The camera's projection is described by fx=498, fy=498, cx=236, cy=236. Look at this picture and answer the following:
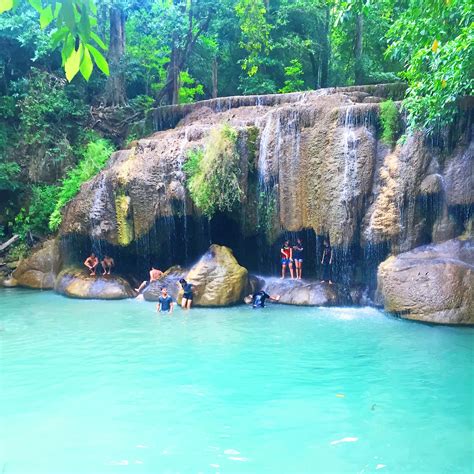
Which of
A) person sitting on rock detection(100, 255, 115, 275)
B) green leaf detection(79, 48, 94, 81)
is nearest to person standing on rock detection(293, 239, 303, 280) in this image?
person sitting on rock detection(100, 255, 115, 275)

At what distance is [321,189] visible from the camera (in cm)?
1321

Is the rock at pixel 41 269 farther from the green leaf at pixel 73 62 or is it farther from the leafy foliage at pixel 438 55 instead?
the green leaf at pixel 73 62

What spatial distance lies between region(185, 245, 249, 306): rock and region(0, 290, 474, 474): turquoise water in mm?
2168

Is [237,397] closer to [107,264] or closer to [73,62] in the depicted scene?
[73,62]

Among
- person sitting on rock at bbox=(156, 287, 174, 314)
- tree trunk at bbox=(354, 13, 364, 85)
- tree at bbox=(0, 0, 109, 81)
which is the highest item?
tree trunk at bbox=(354, 13, 364, 85)

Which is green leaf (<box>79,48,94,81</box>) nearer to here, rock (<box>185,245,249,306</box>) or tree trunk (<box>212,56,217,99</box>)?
rock (<box>185,245,249,306</box>)

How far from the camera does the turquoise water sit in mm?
4918

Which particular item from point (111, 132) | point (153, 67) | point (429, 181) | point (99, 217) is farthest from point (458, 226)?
point (153, 67)

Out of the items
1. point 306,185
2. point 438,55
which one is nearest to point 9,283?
point 306,185

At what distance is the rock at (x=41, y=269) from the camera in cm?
1587

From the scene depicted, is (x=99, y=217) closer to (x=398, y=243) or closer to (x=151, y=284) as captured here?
(x=151, y=284)

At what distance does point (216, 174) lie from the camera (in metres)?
13.9

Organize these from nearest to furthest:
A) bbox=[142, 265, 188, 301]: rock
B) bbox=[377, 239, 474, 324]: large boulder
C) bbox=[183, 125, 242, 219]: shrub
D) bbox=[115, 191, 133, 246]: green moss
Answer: bbox=[377, 239, 474, 324]: large boulder → bbox=[142, 265, 188, 301]: rock → bbox=[183, 125, 242, 219]: shrub → bbox=[115, 191, 133, 246]: green moss

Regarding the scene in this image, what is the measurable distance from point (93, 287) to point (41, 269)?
2974 mm
